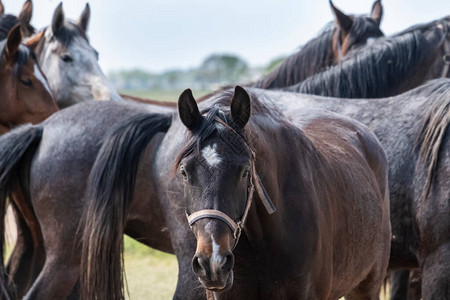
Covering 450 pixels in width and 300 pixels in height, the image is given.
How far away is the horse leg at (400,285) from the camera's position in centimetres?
584

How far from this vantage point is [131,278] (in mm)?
8172

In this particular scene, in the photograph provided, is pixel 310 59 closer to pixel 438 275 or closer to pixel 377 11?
pixel 377 11

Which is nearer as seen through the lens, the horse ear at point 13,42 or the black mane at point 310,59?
the horse ear at point 13,42

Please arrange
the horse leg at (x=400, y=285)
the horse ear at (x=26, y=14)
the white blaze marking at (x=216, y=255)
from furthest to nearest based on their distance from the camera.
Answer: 1. the horse ear at (x=26, y=14)
2. the horse leg at (x=400, y=285)
3. the white blaze marking at (x=216, y=255)

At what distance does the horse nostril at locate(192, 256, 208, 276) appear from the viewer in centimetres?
276

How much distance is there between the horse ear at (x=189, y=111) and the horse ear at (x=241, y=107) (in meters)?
0.14

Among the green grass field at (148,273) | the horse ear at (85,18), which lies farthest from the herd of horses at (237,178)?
the green grass field at (148,273)

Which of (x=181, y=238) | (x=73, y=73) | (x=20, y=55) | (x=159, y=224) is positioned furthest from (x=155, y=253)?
(x=181, y=238)

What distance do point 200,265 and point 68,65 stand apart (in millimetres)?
3776

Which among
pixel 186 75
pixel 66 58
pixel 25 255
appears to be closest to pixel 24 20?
pixel 66 58

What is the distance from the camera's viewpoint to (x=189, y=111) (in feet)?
10.00

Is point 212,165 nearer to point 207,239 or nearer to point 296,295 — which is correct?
point 207,239

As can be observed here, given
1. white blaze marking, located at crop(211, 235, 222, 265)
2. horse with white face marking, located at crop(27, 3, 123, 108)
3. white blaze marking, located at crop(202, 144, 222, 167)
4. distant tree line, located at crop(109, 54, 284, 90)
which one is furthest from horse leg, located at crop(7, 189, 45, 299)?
distant tree line, located at crop(109, 54, 284, 90)

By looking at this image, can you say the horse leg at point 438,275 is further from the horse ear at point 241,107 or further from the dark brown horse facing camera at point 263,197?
the horse ear at point 241,107
